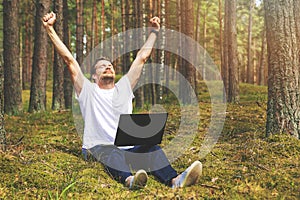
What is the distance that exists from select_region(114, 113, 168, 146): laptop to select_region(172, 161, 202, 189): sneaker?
0.68 metres

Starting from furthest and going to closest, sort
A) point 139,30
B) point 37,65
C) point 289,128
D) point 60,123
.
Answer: point 139,30
point 37,65
point 60,123
point 289,128

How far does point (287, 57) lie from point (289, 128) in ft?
3.50

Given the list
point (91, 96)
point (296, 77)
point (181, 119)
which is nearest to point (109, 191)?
point (91, 96)

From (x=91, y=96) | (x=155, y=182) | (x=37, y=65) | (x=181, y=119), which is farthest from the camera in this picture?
(x=37, y=65)

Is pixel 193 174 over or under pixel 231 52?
under

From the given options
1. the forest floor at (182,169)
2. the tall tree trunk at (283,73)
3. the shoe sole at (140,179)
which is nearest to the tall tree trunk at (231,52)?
the forest floor at (182,169)

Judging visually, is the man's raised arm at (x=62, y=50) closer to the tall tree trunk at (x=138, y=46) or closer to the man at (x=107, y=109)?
the man at (x=107, y=109)

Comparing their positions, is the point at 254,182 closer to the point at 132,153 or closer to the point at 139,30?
the point at 132,153

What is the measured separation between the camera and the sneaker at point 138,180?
4247 mm

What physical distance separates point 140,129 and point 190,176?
35.3 inches

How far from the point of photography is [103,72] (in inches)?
212

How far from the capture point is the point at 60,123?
33.4ft

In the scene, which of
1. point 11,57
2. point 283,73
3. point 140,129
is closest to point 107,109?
point 140,129

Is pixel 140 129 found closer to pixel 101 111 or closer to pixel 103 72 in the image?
pixel 101 111
